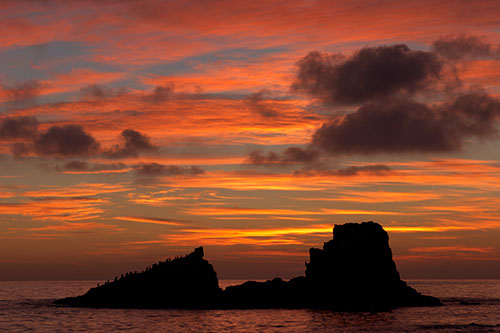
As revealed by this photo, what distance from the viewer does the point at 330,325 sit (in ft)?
450

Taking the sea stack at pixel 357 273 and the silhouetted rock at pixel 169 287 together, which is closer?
the sea stack at pixel 357 273

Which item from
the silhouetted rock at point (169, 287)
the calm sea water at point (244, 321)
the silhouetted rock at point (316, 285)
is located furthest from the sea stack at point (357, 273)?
the silhouetted rock at point (169, 287)

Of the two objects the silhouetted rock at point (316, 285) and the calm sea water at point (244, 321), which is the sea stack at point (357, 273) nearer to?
the silhouetted rock at point (316, 285)

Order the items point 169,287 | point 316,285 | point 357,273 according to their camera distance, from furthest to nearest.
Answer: point 169,287 < point 316,285 < point 357,273

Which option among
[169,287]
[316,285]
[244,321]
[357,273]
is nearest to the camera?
[244,321]

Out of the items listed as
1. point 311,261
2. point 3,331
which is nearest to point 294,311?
point 311,261

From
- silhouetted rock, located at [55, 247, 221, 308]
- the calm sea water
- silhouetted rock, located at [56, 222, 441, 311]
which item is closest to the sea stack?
silhouetted rock, located at [56, 222, 441, 311]

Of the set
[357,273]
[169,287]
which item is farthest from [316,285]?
[169,287]

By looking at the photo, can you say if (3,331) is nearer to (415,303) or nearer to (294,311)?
(294,311)

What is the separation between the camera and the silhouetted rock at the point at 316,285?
18050cm

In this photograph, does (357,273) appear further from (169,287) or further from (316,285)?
(169,287)

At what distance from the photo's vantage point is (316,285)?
185 meters

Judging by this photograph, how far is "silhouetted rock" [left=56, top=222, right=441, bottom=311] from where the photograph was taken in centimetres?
18050

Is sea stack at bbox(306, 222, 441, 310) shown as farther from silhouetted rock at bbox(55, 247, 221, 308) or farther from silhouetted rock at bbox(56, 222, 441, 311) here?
silhouetted rock at bbox(55, 247, 221, 308)
